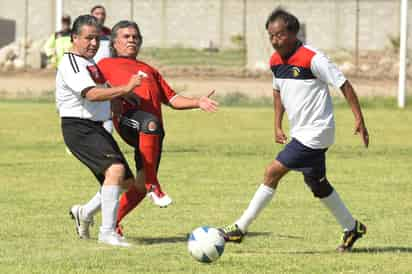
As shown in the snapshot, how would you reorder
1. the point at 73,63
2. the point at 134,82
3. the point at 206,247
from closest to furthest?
the point at 206,247, the point at 134,82, the point at 73,63

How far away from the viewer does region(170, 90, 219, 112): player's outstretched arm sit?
997 cm

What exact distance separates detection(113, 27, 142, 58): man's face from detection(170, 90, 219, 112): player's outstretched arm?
1.89 feet

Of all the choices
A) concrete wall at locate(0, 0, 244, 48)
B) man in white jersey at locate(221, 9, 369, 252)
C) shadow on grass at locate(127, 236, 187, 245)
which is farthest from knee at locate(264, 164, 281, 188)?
concrete wall at locate(0, 0, 244, 48)

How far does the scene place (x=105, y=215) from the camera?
10297 mm

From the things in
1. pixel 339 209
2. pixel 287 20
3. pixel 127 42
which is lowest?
pixel 339 209

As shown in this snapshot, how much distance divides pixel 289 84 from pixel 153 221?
9.80 ft

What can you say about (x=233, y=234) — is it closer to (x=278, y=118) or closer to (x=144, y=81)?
(x=278, y=118)

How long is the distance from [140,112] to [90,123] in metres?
0.62

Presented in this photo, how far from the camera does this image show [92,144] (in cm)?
1034

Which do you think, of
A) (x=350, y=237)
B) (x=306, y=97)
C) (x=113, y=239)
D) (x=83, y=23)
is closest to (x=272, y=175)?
(x=306, y=97)

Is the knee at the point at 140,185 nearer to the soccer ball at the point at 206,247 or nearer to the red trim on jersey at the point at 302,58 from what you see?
the soccer ball at the point at 206,247

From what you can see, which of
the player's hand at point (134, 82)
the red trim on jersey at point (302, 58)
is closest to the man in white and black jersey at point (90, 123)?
→ the player's hand at point (134, 82)

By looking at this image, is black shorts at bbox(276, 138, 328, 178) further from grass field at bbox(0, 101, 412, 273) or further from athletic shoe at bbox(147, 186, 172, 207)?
athletic shoe at bbox(147, 186, 172, 207)

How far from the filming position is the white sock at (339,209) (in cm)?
1013
